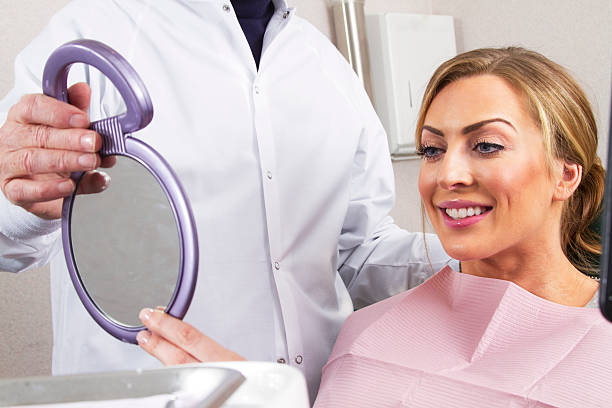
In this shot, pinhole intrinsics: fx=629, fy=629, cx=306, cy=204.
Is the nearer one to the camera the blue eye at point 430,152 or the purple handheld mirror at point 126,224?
the purple handheld mirror at point 126,224

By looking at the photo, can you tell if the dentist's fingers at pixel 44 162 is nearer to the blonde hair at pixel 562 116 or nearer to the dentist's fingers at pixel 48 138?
the dentist's fingers at pixel 48 138

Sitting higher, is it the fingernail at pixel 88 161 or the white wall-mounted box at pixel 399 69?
the fingernail at pixel 88 161

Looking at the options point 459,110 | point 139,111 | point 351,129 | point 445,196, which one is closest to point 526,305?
point 445,196

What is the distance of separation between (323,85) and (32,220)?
76 cm

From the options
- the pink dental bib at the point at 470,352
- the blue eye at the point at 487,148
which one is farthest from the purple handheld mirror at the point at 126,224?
the blue eye at the point at 487,148

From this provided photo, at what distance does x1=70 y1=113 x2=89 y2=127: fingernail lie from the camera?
54 centimetres

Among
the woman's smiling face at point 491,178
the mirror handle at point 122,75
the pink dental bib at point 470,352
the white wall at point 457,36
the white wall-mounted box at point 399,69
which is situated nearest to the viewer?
the mirror handle at point 122,75

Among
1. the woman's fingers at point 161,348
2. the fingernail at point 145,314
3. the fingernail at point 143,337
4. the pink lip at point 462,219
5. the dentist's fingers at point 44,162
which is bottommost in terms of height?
the pink lip at point 462,219

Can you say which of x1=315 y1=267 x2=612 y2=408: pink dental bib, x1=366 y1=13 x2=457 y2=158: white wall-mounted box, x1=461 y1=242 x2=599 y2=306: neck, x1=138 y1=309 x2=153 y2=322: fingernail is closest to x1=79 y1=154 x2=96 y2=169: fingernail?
x1=138 y1=309 x2=153 y2=322: fingernail

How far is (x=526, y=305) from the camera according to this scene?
0.92 m

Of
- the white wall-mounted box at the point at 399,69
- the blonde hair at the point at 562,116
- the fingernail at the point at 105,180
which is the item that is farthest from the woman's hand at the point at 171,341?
the white wall-mounted box at the point at 399,69

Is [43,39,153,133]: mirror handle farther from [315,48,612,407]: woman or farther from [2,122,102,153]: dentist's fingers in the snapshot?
[315,48,612,407]: woman

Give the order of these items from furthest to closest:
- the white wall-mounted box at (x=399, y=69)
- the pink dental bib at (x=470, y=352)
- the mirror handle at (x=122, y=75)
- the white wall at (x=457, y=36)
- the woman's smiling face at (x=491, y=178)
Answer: the white wall-mounted box at (x=399, y=69) → the white wall at (x=457, y=36) → the woman's smiling face at (x=491, y=178) → the pink dental bib at (x=470, y=352) → the mirror handle at (x=122, y=75)

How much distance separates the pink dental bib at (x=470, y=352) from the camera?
810mm
